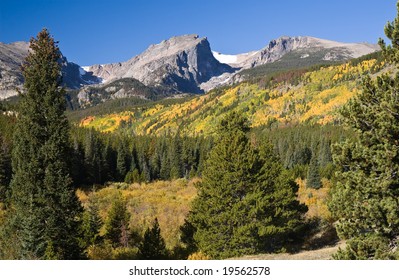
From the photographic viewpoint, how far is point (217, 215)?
18.8m

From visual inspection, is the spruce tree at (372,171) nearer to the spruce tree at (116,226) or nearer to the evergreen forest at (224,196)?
the evergreen forest at (224,196)

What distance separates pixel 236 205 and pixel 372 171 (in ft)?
34.4

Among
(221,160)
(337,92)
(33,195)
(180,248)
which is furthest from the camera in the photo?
(337,92)

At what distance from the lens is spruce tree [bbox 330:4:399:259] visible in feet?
26.0

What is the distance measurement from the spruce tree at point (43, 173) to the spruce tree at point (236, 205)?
7894mm

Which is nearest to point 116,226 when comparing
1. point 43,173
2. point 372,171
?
point 43,173

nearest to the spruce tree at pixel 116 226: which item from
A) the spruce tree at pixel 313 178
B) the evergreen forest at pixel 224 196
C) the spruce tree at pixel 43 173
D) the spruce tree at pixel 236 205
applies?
the evergreen forest at pixel 224 196

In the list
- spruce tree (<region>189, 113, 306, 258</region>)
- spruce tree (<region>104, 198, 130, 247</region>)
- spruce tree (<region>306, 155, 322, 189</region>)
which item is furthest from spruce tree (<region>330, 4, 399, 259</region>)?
spruce tree (<region>306, 155, 322, 189</region>)

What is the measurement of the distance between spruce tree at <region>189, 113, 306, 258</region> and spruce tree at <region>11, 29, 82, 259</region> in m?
7.89

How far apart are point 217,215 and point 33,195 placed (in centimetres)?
974

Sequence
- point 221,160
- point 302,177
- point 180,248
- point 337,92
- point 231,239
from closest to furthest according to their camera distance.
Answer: point 231,239 < point 221,160 < point 180,248 < point 302,177 < point 337,92
